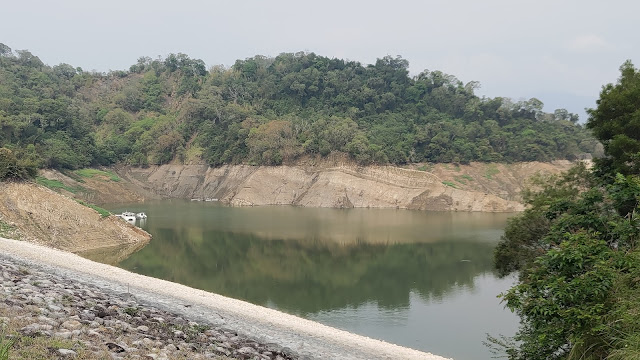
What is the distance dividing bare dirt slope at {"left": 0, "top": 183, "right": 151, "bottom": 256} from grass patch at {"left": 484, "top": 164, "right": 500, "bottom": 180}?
54.7m

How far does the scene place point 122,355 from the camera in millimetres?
7047

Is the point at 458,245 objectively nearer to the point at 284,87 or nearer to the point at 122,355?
the point at 122,355

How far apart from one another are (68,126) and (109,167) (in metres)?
9.66

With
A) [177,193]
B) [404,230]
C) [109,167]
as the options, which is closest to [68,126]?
[109,167]

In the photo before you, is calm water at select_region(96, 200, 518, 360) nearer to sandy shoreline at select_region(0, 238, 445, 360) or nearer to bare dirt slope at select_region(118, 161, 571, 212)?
sandy shoreline at select_region(0, 238, 445, 360)

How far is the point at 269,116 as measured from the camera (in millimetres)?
87938

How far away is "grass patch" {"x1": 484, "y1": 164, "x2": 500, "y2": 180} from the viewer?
7404cm

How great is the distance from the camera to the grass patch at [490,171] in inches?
2915

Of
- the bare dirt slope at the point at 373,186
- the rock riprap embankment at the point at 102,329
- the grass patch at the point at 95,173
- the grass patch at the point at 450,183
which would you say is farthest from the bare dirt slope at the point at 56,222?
the grass patch at the point at 450,183

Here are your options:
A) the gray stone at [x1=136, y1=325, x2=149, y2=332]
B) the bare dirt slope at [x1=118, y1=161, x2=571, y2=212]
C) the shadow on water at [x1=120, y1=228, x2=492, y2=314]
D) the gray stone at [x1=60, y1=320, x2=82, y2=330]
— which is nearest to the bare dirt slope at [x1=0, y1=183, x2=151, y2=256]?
the shadow on water at [x1=120, y1=228, x2=492, y2=314]

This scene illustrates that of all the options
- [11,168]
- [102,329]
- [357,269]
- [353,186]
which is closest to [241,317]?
[102,329]

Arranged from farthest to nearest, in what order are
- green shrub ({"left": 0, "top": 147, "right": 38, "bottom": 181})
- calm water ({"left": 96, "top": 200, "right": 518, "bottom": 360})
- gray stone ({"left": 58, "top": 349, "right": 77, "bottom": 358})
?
green shrub ({"left": 0, "top": 147, "right": 38, "bottom": 181}), calm water ({"left": 96, "top": 200, "right": 518, "bottom": 360}), gray stone ({"left": 58, "top": 349, "right": 77, "bottom": 358})

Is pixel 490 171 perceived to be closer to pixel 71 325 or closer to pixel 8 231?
pixel 8 231

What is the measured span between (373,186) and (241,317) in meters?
54.2
